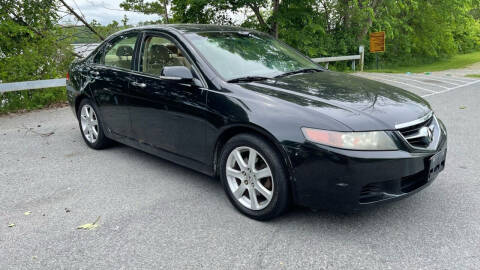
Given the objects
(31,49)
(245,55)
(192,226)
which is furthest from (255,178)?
(31,49)

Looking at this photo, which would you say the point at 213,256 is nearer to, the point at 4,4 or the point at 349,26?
the point at 4,4

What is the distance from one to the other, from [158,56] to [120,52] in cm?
82

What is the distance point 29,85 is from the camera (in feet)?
27.5

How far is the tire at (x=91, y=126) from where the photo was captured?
5331mm

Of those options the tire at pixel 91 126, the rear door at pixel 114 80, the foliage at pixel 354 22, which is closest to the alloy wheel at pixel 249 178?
the rear door at pixel 114 80

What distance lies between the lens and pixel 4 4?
9.48 meters

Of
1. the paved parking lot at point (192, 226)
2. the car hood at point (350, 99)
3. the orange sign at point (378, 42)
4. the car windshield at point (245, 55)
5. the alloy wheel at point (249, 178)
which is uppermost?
the orange sign at point (378, 42)

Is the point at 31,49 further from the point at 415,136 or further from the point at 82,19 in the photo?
the point at 415,136

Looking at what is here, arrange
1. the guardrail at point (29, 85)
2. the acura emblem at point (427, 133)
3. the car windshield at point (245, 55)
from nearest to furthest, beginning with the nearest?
the acura emblem at point (427, 133)
the car windshield at point (245, 55)
the guardrail at point (29, 85)

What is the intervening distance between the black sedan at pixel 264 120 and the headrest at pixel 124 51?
1cm

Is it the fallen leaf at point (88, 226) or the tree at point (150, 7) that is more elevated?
the tree at point (150, 7)

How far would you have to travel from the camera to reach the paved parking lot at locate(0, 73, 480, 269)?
2.81m

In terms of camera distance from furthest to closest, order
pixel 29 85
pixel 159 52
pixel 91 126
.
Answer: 1. pixel 29 85
2. pixel 91 126
3. pixel 159 52

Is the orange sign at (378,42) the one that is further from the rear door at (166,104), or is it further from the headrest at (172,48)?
the headrest at (172,48)
